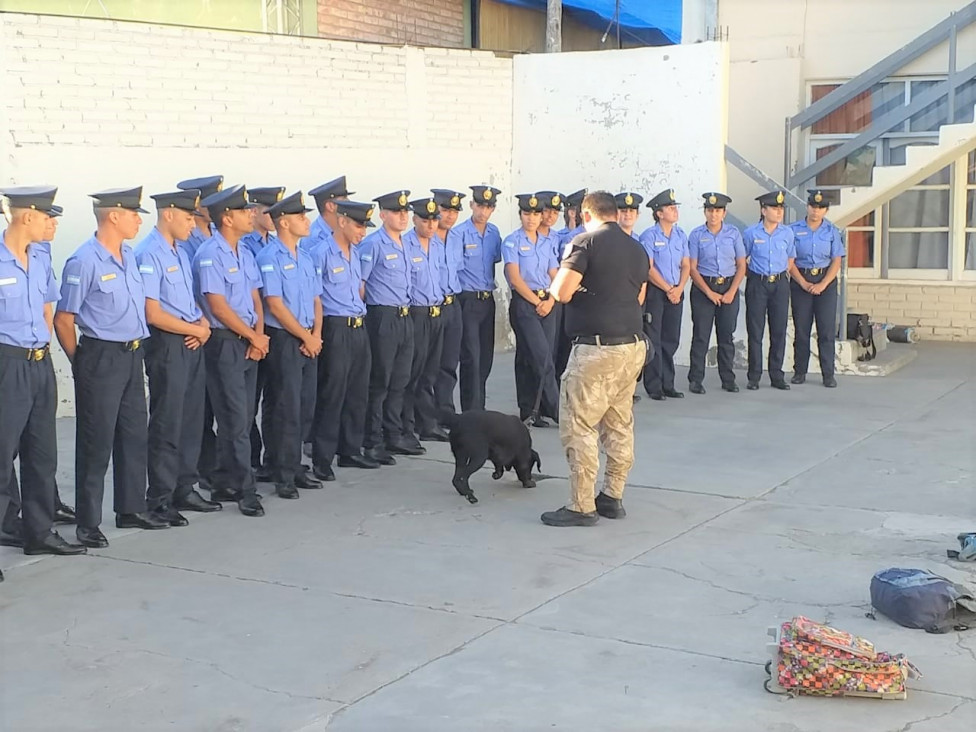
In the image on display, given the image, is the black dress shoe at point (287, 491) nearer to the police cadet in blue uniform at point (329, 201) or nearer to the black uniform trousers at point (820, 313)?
the police cadet in blue uniform at point (329, 201)

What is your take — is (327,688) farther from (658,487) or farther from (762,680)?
(658,487)

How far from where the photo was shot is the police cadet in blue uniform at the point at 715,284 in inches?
447

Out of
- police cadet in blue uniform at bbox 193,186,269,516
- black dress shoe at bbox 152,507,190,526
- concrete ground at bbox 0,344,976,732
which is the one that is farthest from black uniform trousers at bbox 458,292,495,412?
black dress shoe at bbox 152,507,190,526

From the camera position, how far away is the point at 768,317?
11797 mm

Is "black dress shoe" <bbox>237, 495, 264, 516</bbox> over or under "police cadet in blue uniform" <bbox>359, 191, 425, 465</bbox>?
under

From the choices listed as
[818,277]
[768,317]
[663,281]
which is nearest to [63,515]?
[663,281]

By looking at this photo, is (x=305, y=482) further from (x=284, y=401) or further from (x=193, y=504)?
(x=193, y=504)

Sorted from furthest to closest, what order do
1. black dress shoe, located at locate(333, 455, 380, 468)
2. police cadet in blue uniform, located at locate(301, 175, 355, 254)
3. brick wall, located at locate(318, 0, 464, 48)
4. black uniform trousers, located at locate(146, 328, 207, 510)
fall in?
brick wall, located at locate(318, 0, 464, 48) < black dress shoe, located at locate(333, 455, 380, 468) < police cadet in blue uniform, located at locate(301, 175, 355, 254) < black uniform trousers, located at locate(146, 328, 207, 510)

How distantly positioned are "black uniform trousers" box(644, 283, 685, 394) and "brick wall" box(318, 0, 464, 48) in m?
5.04

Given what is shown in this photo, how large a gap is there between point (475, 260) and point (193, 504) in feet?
11.1

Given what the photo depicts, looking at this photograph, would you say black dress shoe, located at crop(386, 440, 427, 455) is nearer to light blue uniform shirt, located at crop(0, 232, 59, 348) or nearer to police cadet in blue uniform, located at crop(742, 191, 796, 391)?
light blue uniform shirt, located at crop(0, 232, 59, 348)

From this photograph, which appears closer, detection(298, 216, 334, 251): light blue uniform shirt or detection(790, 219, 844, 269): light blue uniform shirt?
detection(298, 216, 334, 251): light blue uniform shirt

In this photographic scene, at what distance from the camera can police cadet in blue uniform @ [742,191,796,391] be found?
11484 mm

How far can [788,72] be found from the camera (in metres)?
14.9
